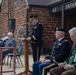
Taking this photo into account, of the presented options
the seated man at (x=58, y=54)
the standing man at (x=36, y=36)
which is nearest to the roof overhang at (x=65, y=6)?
the standing man at (x=36, y=36)

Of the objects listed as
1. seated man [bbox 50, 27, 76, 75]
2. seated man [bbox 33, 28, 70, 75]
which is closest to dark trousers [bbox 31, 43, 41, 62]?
seated man [bbox 33, 28, 70, 75]

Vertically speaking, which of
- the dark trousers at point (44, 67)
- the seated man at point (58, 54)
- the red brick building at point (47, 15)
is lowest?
the dark trousers at point (44, 67)

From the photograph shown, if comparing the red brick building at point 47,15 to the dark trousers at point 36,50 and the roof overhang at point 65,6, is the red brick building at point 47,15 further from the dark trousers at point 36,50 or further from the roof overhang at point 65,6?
the dark trousers at point 36,50

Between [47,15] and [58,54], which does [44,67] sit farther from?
[47,15]

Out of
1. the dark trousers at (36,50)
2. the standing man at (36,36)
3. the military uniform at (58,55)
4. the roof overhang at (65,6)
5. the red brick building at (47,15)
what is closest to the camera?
the military uniform at (58,55)

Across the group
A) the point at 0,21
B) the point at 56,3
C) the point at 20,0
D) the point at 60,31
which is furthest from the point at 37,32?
the point at 0,21

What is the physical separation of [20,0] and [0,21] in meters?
4.04

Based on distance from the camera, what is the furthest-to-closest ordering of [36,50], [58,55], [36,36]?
[36,50] < [36,36] < [58,55]

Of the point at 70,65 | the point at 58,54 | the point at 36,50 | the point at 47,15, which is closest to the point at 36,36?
the point at 36,50

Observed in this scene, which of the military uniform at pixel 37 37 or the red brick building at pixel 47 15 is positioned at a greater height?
the red brick building at pixel 47 15

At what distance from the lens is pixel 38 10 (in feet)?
45.3

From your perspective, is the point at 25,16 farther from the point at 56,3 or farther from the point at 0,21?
the point at 0,21

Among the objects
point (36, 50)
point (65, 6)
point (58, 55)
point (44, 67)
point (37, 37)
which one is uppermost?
point (65, 6)

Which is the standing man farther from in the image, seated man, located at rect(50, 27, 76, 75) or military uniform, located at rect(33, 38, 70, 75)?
seated man, located at rect(50, 27, 76, 75)
